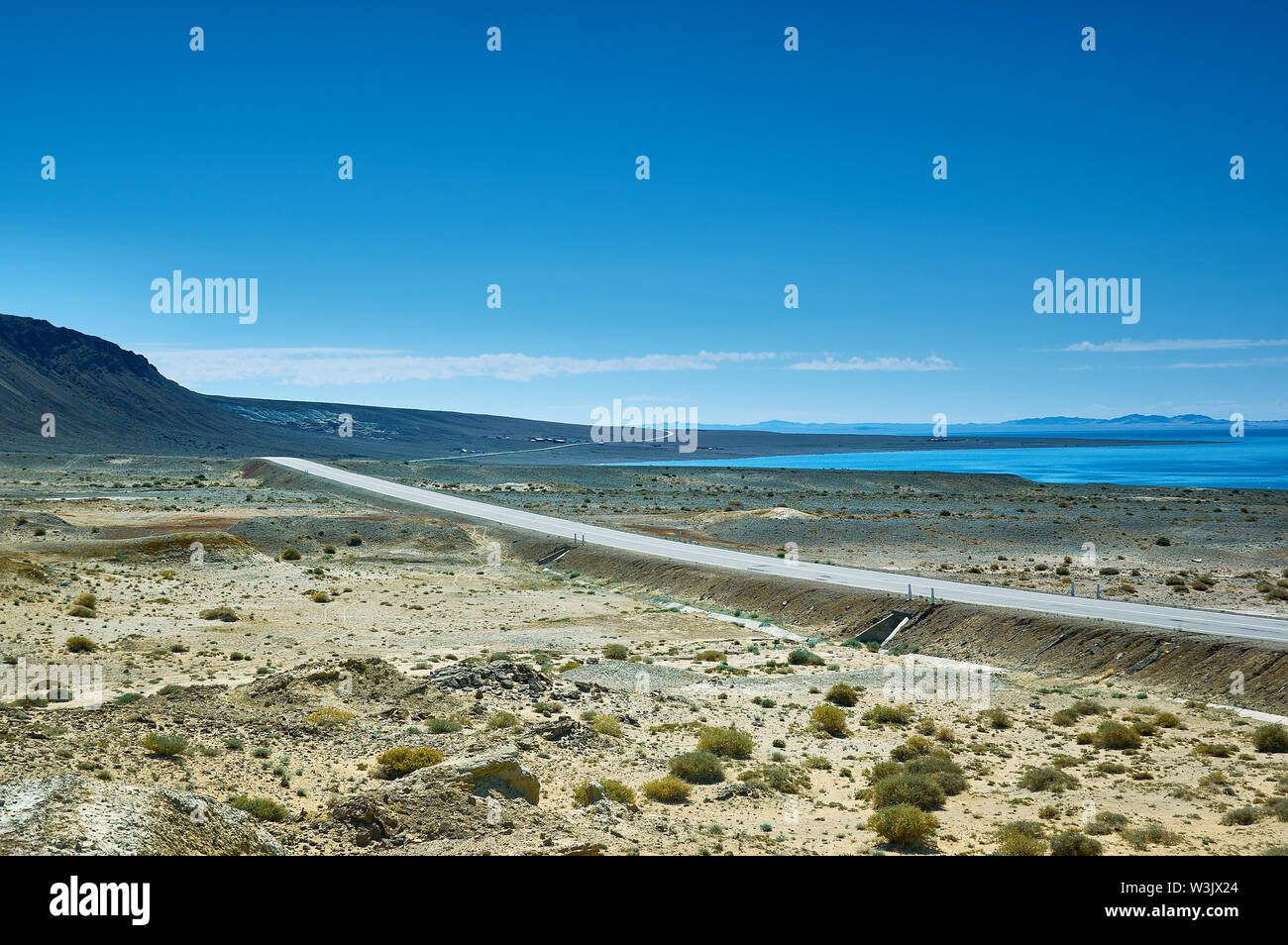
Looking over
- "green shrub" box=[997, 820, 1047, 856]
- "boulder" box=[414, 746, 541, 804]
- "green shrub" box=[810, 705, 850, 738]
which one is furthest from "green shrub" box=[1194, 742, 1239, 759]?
"boulder" box=[414, 746, 541, 804]

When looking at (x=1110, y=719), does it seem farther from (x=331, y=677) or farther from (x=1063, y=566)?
(x=1063, y=566)

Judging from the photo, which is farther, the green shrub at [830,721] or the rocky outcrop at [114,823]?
the green shrub at [830,721]

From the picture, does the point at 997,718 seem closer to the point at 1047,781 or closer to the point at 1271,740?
the point at 1047,781

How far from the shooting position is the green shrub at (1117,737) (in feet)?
64.8

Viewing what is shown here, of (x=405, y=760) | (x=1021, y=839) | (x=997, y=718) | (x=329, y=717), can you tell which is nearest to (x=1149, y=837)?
(x=1021, y=839)

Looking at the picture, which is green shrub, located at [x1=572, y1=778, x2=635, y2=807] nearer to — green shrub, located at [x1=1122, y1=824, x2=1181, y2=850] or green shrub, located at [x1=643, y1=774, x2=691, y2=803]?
green shrub, located at [x1=643, y1=774, x2=691, y2=803]

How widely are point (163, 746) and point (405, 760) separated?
4.19 m

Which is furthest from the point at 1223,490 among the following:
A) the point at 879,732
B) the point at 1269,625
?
the point at 879,732

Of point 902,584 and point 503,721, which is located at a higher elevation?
point 902,584

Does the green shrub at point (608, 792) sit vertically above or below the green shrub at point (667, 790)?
above

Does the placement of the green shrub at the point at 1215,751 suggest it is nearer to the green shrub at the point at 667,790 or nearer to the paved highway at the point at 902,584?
the paved highway at the point at 902,584

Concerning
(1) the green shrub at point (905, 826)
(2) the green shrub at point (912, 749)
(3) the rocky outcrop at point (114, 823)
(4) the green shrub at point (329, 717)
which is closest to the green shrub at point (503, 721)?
(4) the green shrub at point (329, 717)

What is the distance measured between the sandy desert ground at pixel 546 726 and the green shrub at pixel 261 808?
2.4 inches

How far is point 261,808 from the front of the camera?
13820 mm
